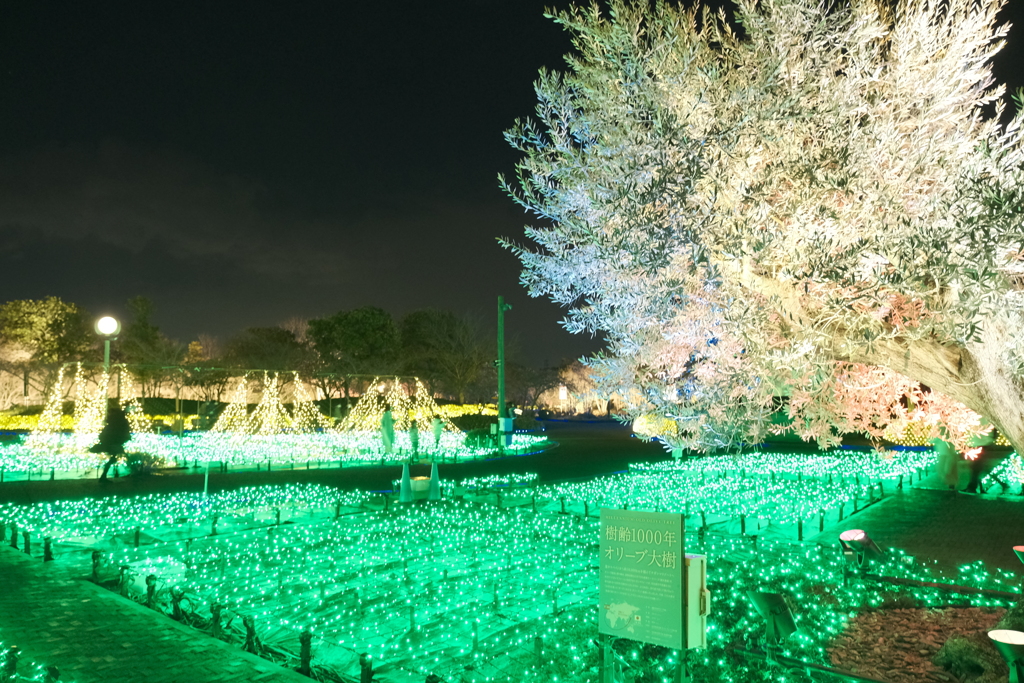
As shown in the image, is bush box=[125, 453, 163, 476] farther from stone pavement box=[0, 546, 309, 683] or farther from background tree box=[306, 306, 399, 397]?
background tree box=[306, 306, 399, 397]

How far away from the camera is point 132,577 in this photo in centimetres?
728

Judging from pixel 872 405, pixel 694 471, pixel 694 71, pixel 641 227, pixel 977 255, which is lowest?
pixel 694 471

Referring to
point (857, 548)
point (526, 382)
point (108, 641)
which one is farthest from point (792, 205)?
point (526, 382)

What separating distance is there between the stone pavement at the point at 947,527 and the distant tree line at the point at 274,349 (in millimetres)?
32246

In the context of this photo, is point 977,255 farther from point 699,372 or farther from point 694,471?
point 694,471

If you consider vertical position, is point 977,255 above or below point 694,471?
above

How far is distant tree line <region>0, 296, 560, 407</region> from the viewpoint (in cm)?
4084

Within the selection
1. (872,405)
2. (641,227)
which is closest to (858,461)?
(872,405)

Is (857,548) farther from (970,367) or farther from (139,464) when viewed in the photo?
(139,464)

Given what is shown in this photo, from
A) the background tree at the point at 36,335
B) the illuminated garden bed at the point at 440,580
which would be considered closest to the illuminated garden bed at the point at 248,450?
the illuminated garden bed at the point at 440,580

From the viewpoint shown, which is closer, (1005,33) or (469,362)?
(1005,33)

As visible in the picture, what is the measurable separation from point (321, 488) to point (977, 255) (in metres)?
14.3

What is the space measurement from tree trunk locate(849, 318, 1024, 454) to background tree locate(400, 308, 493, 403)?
135 feet

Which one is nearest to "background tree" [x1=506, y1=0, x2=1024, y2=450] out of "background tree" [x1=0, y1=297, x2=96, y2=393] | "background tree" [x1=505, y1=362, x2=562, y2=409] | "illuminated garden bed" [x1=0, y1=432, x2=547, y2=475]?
"illuminated garden bed" [x1=0, y1=432, x2=547, y2=475]
